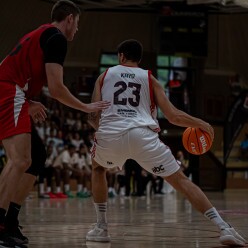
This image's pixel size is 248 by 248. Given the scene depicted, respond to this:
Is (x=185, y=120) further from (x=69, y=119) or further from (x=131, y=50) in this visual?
(x=69, y=119)

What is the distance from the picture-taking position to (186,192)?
602 cm

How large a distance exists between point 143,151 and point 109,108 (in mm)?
521

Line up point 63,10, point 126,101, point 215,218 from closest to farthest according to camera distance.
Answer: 1. point 63,10
2. point 215,218
3. point 126,101

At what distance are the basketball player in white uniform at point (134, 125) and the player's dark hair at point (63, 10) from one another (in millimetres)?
885

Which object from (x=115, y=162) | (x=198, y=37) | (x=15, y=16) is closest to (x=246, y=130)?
(x=198, y=37)

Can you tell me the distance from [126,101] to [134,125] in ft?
0.82

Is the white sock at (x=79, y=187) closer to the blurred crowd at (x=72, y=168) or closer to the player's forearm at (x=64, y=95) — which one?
the blurred crowd at (x=72, y=168)

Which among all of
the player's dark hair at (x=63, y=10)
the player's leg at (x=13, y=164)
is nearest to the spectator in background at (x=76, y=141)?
the player's dark hair at (x=63, y=10)

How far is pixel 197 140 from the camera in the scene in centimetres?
636

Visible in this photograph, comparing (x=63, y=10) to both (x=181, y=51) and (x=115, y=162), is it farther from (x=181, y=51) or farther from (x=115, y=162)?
(x=181, y=51)

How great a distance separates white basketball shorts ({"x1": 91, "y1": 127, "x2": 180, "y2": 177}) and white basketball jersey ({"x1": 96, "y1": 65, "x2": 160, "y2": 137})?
6cm

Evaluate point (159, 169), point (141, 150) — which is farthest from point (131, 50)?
point (159, 169)

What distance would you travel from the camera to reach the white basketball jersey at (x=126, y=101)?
6270 mm

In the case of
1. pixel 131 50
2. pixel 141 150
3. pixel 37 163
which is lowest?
pixel 37 163
